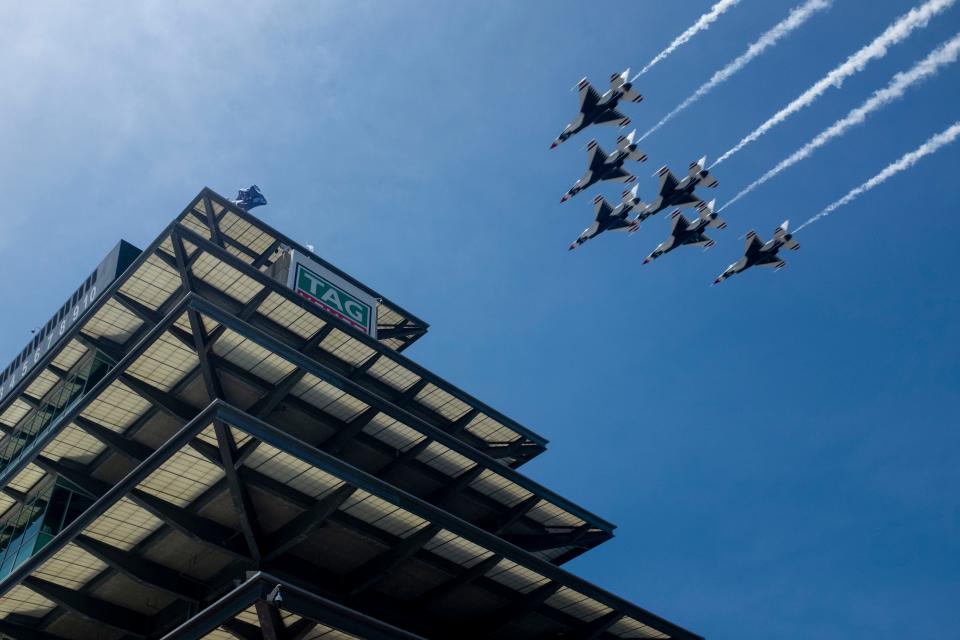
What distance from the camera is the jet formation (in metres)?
87.6

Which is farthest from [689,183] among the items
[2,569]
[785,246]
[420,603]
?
[2,569]

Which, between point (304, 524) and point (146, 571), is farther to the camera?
point (146, 571)

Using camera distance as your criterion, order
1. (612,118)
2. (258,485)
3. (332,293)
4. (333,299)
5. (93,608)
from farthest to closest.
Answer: (612,118)
(332,293)
(333,299)
(93,608)
(258,485)

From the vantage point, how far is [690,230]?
327 feet

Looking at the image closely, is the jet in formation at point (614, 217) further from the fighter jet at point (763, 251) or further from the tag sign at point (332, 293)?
the tag sign at point (332, 293)

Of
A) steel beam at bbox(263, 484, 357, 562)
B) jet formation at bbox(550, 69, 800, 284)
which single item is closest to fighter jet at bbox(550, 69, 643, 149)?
jet formation at bbox(550, 69, 800, 284)

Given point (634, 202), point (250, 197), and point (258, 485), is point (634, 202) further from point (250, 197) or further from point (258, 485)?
point (258, 485)

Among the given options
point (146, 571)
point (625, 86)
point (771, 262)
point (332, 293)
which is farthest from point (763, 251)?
point (146, 571)

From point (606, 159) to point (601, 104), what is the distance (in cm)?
811

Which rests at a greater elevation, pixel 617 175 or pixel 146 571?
pixel 617 175

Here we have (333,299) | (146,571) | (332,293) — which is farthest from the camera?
(332,293)

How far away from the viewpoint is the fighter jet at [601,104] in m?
85.9

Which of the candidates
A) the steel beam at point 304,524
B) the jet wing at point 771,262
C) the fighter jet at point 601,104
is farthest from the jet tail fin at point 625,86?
Answer: the steel beam at point 304,524

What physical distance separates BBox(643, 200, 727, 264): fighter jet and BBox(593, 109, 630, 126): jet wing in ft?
43.6
